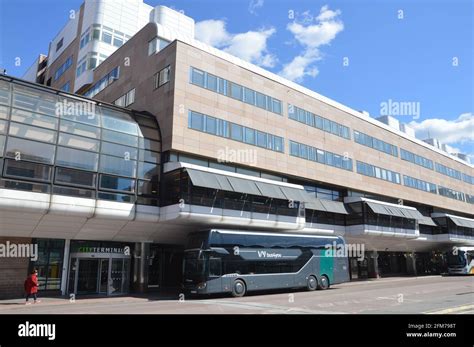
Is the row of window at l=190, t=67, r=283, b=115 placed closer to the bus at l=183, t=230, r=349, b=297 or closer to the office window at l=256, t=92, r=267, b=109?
the office window at l=256, t=92, r=267, b=109

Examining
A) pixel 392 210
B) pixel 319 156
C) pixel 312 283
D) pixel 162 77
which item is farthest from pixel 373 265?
pixel 162 77

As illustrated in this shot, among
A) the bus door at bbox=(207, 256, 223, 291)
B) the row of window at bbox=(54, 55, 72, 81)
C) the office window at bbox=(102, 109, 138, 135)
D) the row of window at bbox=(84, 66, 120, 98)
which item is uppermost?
the row of window at bbox=(54, 55, 72, 81)

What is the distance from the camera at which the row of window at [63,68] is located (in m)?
46.6

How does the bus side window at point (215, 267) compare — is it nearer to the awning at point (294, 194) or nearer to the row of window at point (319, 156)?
the awning at point (294, 194)

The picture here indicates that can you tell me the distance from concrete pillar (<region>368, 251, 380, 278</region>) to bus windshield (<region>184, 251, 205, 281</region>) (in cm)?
2913

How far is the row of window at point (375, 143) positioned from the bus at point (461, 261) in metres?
13.9

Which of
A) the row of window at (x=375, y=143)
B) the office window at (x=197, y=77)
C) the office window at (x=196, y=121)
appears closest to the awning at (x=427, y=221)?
the row of window at (x=375, y=143)

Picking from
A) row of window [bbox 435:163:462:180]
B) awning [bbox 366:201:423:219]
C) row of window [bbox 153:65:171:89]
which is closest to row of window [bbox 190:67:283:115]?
row of window [bbox 153:65:171:89]

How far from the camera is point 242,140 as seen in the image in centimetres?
3062

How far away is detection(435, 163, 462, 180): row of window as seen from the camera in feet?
193

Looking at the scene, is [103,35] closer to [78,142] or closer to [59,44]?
[59,44]

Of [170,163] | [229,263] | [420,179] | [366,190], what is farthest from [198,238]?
[420,179]

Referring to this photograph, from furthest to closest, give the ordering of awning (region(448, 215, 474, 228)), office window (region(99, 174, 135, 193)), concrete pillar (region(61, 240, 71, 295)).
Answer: awning (region(448, 215, 474, 228)), concrete pillar (region(61, 240, 71, 295)), office window (region(99, 174, 135, 193))

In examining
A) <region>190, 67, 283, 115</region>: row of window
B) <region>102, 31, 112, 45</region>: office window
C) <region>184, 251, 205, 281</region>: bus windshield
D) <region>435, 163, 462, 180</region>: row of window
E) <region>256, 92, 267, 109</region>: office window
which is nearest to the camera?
<region>184, 251, 205, 281</region>: bus windshield
